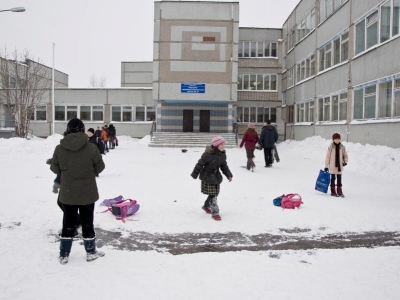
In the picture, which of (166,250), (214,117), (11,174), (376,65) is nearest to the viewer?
(166,250)

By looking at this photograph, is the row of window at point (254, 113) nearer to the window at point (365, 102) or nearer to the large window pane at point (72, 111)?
the large window pane at point (72, 111)

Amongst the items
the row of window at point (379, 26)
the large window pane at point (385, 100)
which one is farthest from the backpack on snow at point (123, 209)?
the row of window at point (379, 26)

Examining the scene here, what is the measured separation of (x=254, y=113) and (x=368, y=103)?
20.4 meters

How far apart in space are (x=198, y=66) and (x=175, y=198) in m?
23.5

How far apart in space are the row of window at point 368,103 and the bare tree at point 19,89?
901 inches

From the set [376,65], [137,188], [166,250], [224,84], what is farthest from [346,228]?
→ [224,84]

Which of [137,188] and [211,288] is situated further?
[137,188]

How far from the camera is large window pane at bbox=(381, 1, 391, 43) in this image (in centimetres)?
1614

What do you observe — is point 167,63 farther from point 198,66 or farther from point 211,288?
point 211,288

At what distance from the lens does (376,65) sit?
1711 cm

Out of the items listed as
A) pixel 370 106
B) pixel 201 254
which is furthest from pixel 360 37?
pixel 201 254

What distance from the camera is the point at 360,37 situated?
1912cm

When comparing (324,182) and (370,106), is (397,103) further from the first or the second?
(324,182)

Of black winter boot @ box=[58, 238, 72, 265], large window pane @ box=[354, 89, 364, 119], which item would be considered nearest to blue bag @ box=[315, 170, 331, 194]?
black winter boot @ box=[58, 238, 72, 265]
